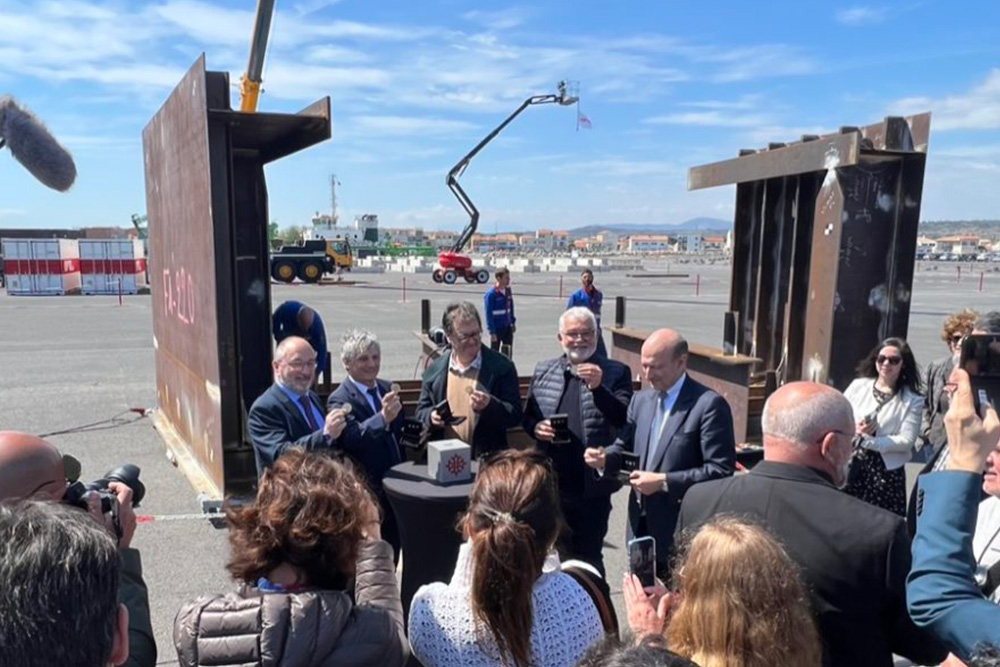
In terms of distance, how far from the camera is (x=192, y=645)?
1729mm

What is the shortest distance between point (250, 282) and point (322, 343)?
939mm

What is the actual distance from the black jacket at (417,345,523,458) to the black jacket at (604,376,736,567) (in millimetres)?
767

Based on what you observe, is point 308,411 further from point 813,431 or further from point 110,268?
point 110,268

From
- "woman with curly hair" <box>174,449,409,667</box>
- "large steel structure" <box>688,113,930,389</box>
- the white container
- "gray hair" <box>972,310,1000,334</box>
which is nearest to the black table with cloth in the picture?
the white container

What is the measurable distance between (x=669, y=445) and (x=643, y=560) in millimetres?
1475

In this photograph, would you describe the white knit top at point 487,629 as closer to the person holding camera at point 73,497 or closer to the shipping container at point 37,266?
the person holding camera at point 73,497

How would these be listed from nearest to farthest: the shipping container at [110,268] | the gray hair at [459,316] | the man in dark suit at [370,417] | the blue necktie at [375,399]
Result: the man in dark suit at [370,417] → the blue necktie at [375,399] → the gray hair at [459,316] → the shipping container at [110,268]

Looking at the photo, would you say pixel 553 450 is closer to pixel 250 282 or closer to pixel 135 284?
pixel 250 282

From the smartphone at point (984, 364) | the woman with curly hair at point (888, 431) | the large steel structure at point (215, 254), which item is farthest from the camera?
the large steel structure at point (215, 254)

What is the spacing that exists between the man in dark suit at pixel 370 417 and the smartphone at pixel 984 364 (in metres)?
2.50

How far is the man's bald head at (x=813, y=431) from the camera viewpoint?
2215mm

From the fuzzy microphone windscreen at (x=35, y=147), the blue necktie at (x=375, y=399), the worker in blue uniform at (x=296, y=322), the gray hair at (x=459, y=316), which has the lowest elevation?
the blue necktie at (x=375, y=399)

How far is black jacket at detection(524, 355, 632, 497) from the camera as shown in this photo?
3.91m

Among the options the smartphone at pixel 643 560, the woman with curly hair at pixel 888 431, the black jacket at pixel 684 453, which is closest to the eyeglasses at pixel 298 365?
the black jacket at pixel 684 453
